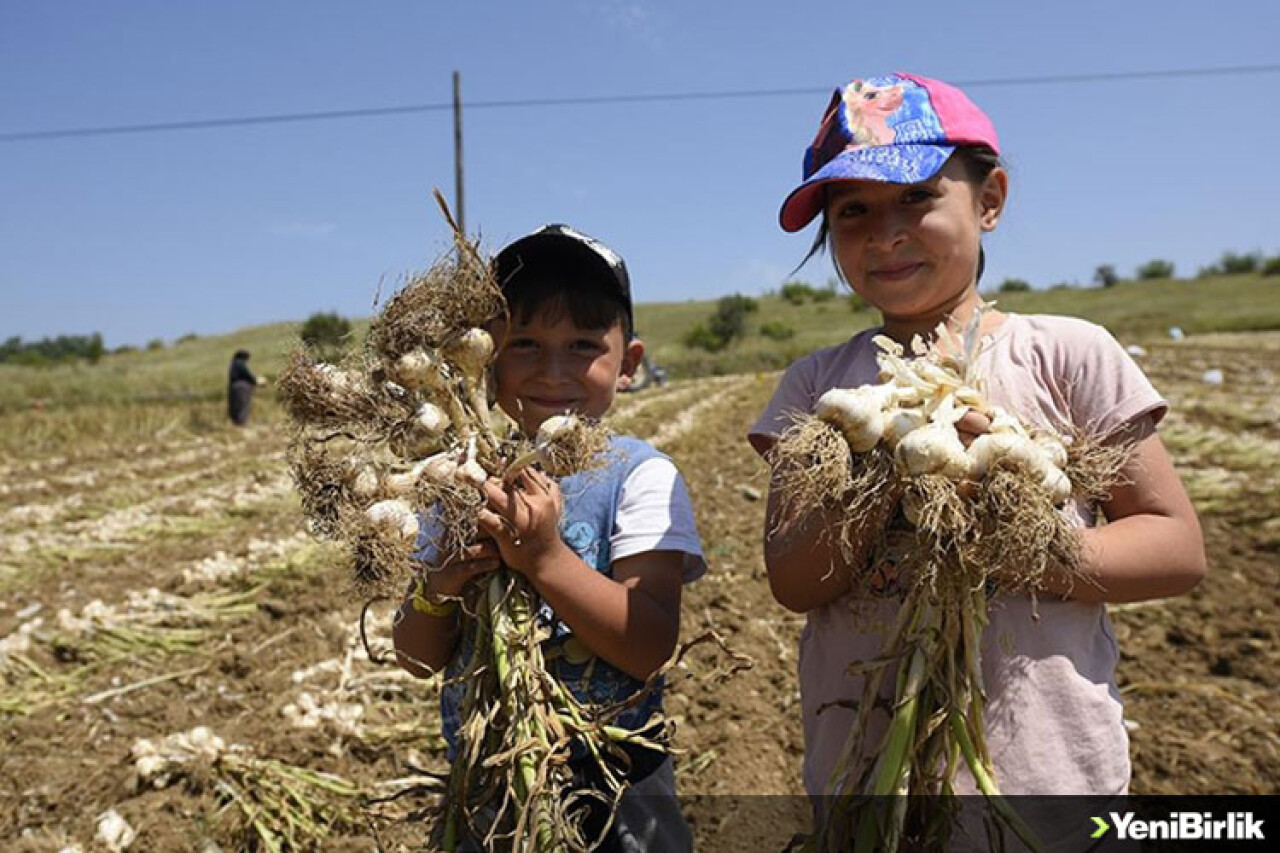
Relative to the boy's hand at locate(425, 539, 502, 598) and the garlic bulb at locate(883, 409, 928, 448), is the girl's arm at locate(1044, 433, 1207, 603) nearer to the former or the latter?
the garlic bulb at locate(883, 409, 928, 448)

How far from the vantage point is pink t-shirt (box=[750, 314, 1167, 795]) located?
1.31 m

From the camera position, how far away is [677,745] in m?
3.02

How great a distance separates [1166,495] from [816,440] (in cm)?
58

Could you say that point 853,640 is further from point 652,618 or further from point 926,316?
point 926,316

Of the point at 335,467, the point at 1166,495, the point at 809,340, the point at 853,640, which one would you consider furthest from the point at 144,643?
the point at 809,340

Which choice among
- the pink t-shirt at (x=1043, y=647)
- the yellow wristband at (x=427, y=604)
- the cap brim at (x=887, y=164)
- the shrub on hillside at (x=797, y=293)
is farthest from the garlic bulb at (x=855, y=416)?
the shrub on hillside at (x=797, y=293)

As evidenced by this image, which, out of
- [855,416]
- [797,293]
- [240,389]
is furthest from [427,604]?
[797,293]

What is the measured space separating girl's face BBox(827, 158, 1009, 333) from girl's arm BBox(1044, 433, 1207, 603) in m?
0.38

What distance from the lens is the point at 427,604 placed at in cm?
142

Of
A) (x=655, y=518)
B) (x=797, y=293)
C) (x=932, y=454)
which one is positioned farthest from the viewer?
(x=797, y=293)

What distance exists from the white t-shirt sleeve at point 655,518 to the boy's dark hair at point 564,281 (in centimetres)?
30

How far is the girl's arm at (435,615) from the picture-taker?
1382 mm

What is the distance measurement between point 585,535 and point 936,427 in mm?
663

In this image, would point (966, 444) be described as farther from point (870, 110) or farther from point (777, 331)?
point (777, 331)
